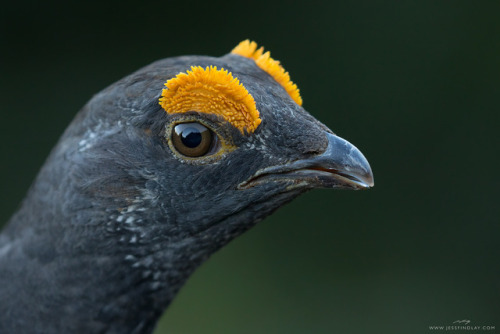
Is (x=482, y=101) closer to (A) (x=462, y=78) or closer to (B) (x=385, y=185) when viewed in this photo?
(A) (x=462, y=78)

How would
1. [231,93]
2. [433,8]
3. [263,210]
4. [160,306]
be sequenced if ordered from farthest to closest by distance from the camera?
[433,8] → [160,306] → [263,210] → [231,93]

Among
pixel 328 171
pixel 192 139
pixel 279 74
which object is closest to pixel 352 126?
pixel 279 74

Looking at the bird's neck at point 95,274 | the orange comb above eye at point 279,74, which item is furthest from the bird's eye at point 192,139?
the orange comb above eye at point 279,74

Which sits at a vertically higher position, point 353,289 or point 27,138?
point 27,138

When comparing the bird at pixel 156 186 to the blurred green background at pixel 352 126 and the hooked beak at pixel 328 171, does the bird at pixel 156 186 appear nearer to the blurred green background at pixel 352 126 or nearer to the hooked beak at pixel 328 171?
the hooked beak at pixel 328 171

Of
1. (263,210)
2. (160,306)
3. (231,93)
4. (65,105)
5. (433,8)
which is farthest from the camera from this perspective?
(65,105)

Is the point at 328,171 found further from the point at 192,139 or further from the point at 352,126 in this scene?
the point at 352,126

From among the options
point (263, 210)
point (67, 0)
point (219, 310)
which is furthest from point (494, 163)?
point (67, 0)
